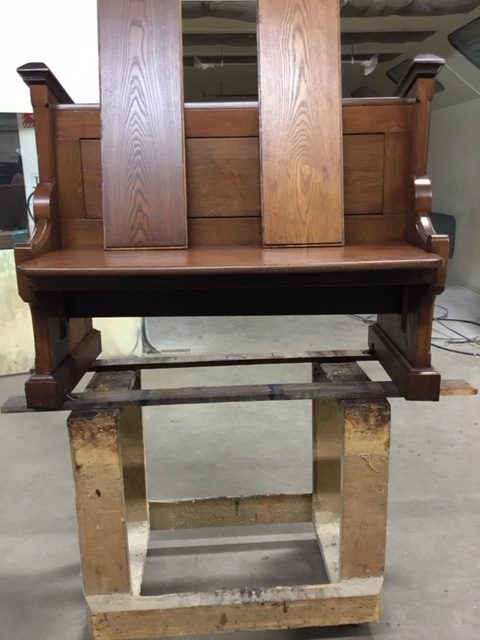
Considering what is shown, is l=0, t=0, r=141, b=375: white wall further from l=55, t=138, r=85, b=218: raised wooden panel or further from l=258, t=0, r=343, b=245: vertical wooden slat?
l=258, t=0, r=343, b=245: vertical wooden slat

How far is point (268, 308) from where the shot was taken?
1378 mm

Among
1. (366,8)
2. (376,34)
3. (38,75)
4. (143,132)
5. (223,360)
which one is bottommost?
(223,360)

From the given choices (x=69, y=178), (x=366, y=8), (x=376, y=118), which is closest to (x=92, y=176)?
(x=69, y=178)

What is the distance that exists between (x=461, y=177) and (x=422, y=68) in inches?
182

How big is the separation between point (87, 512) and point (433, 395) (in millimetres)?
861

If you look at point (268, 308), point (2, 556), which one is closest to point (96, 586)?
point (2, 556)

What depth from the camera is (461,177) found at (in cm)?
543

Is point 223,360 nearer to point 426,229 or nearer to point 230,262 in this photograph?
point 230,262

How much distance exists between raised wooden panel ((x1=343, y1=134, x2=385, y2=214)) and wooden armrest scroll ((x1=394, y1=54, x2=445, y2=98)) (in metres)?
0.14

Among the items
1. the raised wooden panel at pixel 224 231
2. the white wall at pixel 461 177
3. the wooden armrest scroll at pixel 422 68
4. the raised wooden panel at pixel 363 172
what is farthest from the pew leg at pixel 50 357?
the white wall at pixel 461 177

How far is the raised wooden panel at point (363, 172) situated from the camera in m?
1.40

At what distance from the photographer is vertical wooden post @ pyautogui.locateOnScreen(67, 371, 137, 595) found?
1.26m

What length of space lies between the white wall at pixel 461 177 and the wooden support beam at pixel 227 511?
4.04 m

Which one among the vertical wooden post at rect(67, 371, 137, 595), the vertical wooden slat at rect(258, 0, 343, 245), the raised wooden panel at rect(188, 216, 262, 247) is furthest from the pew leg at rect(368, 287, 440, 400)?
the vertical wooden post at rect(67, 371, 137, 595)
